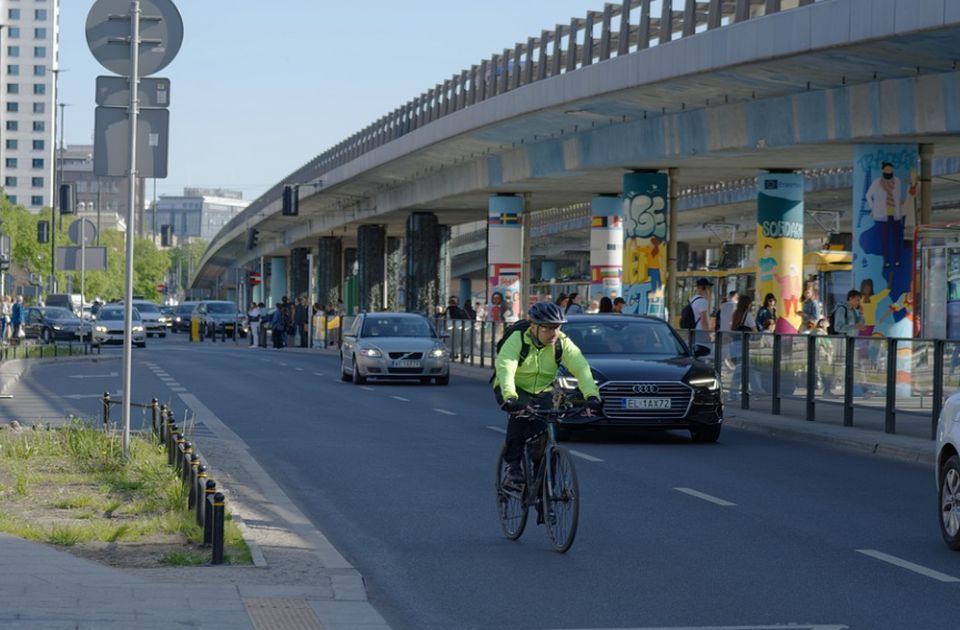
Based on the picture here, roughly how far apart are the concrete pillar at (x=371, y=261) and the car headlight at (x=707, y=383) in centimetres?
4909

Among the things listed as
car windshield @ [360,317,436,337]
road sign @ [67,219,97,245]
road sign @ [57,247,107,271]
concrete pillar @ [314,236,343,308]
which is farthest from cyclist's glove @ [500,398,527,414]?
concrete pillar @ [314,236,343,308]

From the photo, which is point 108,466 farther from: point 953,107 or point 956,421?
point 953,107

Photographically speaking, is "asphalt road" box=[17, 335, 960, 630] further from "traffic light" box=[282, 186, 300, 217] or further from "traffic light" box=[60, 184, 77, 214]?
"traffic light" box=[282, 186, 300, 217]

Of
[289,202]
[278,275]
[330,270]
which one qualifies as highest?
[289,202]

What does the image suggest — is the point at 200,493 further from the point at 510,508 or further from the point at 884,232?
the point at 884,232

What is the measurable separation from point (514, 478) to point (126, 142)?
5.12 m

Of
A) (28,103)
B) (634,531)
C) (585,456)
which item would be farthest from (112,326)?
(28,103)

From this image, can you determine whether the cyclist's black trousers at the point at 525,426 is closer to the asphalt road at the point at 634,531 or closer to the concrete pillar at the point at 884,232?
the asphalt road at the point at 634,531

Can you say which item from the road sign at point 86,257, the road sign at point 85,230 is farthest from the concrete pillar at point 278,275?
the road sign at point 86,257

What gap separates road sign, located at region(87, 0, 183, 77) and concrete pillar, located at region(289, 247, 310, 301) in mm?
80264

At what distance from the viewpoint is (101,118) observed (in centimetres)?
1460

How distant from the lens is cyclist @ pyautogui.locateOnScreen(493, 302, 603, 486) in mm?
10914

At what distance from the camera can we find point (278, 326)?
216ft

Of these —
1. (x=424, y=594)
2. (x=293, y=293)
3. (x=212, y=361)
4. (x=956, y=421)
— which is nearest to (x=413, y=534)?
(x=424, y=594)
